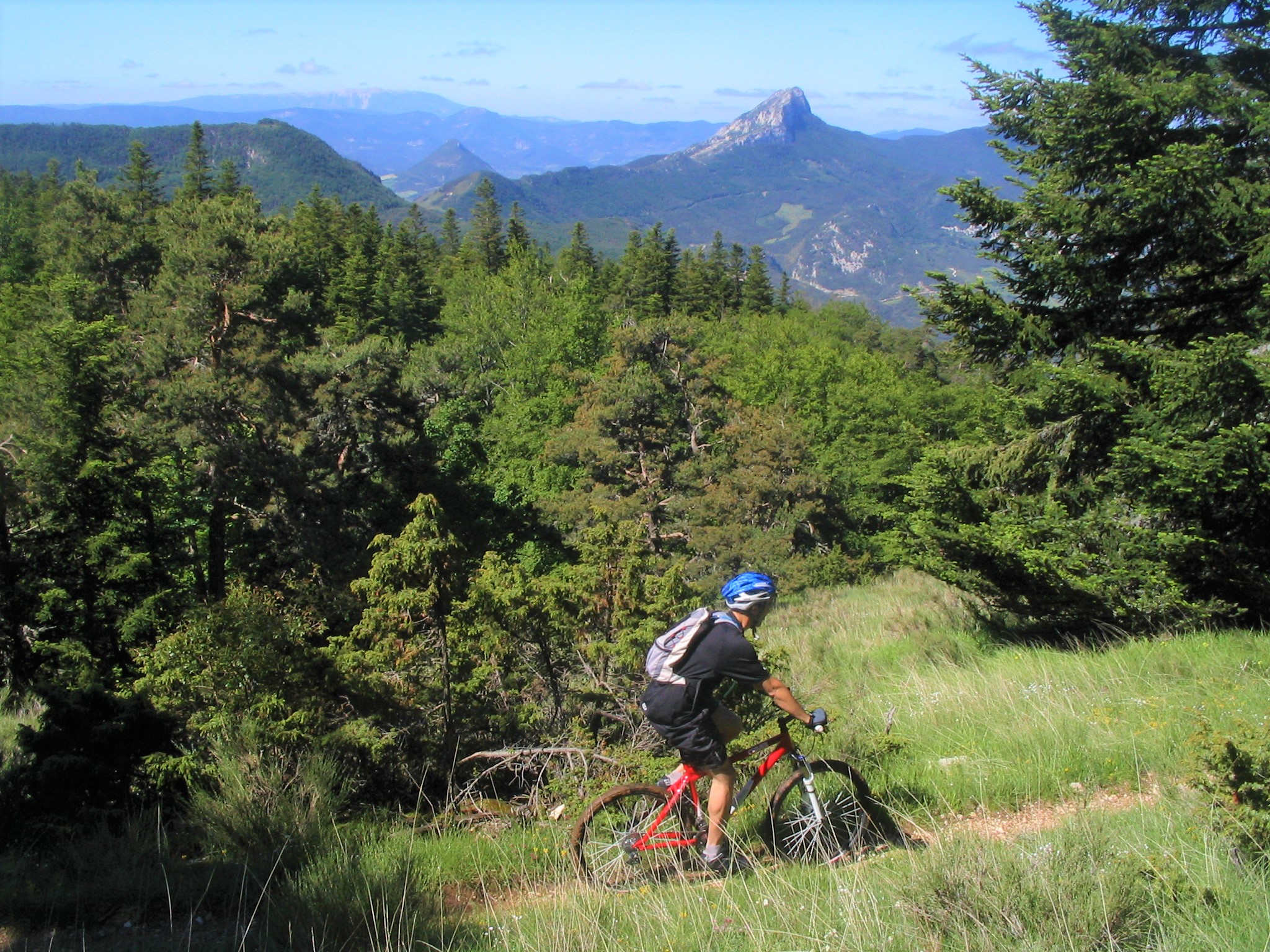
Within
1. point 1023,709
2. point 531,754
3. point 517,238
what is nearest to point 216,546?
point 531,754

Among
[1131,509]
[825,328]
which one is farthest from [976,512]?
[825,328]

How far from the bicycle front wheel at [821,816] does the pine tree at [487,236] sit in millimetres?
62974

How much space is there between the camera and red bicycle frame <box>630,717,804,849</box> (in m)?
4.05

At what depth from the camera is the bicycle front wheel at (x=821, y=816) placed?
4.00 m

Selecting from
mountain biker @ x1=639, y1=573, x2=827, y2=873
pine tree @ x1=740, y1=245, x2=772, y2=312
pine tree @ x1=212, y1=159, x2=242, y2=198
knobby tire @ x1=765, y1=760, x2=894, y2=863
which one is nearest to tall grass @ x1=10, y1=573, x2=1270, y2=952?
knobby tire @ x1=765, y1=760, x2=894, y2=863

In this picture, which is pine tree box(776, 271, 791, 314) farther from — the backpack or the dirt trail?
the backpack

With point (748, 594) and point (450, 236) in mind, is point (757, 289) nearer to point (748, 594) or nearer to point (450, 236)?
point (450, 236)

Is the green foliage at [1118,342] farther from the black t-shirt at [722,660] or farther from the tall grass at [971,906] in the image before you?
the black t-shirt at [722,660]

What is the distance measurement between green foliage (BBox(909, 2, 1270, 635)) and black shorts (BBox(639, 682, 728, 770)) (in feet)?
14.9

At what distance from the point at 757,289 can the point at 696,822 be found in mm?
59869

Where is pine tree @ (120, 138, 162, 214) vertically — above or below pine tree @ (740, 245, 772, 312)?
above

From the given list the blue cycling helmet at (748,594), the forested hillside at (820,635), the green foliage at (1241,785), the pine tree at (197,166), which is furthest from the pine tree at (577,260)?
the green foliage at (1241,785)

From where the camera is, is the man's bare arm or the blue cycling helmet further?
the blue cycling helmet

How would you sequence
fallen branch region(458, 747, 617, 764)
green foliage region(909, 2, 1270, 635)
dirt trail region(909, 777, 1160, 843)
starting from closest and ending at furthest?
dirt trail region(909, 777, 1160, 843) < fallen branch region(458, 747, 617, 764) < green foliage region(909, 2, 1270, 635)
